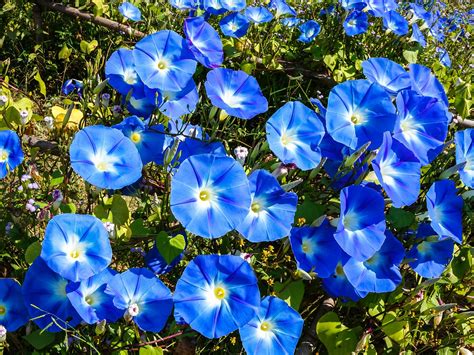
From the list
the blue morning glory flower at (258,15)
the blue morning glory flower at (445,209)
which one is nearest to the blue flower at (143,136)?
the blue morning glory flower at (445,209)

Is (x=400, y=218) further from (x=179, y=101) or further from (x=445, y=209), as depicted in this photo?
(x=179, y=101)

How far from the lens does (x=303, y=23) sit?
11.5ft

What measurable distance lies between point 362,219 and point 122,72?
0.96m

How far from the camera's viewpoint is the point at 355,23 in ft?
10.5

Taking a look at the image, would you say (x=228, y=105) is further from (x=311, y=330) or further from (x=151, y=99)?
(x=311, y=330)

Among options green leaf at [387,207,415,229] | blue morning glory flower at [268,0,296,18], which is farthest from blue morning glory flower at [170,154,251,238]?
blue morning glory flower at [268,0,296,18]

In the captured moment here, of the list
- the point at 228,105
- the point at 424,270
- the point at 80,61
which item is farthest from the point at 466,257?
the point at 80,61

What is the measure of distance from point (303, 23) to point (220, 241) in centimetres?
210

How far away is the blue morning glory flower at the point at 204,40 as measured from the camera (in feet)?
6.51

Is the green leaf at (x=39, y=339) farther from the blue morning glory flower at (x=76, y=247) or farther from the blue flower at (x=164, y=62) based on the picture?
the blue flower at (x=164, y=62)

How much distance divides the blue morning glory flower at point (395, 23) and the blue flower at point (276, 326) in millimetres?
2287

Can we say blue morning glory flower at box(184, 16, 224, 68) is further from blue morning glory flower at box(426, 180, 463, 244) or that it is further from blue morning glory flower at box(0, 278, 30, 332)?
blue morning glory flower at box(0, 278, 30, 332)

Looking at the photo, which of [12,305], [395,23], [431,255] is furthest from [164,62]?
[395,23]

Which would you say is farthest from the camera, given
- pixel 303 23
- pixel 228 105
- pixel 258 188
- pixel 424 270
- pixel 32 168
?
pixel 303 23
